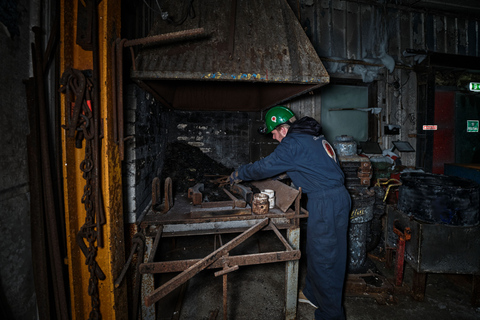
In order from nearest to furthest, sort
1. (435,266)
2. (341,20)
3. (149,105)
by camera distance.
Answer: (435,266)
(149,105)
(341,20)

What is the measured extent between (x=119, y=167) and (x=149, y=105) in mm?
1341

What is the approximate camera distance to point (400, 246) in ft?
9.55

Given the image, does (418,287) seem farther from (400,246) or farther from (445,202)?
(445,202)

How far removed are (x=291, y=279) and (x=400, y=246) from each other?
1.72 metres

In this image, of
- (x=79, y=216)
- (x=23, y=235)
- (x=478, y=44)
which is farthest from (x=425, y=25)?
(x=23, y=235)

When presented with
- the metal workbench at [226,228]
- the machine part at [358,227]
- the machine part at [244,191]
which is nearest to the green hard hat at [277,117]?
the machine part at [244,191]

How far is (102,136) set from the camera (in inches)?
66.6

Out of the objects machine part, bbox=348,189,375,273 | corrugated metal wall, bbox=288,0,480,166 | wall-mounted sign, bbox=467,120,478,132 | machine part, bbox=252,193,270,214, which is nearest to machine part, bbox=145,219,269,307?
machine part, bbox=252,193,270,214

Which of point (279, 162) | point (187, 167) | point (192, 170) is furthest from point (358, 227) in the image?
point (187, 167)

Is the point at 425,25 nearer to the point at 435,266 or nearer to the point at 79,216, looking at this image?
the point at 435,266

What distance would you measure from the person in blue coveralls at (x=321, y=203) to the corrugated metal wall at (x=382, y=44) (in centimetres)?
293

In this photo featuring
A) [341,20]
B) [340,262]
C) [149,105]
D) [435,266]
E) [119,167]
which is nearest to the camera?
[119,167]

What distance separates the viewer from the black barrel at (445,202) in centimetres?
258

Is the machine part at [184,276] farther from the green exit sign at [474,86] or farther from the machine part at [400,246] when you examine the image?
the green exit sign at [474,86]
